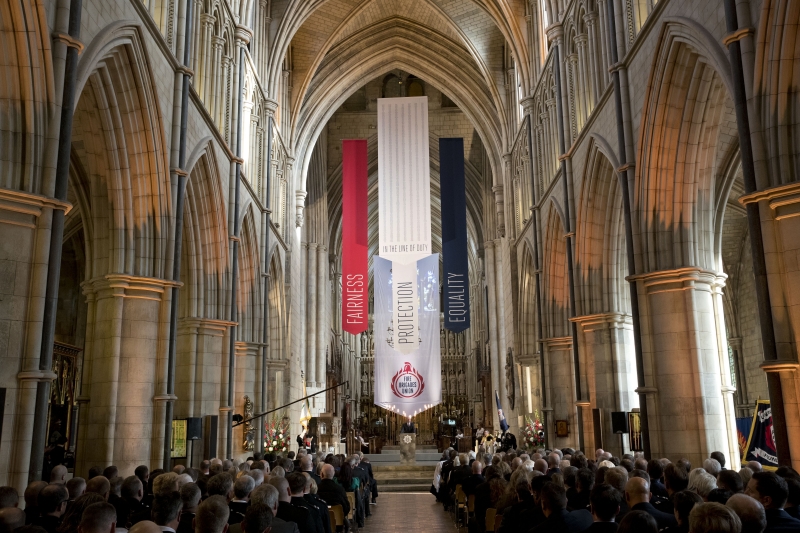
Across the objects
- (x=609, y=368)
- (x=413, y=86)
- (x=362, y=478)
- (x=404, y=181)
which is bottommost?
(x=362, y=478)

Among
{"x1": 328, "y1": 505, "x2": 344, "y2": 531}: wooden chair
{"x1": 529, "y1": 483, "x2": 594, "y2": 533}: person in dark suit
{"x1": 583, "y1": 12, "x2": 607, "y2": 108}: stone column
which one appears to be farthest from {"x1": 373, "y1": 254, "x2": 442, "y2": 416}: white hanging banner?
{"x1": 529, "y1": 483, "x2": 594, "y2": 533}: person in dark suit

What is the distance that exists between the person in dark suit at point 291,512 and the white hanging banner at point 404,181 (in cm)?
1742

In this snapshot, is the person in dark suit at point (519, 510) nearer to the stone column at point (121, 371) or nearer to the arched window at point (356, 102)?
the stone column at point (121, 371)

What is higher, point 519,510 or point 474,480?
point 519,510

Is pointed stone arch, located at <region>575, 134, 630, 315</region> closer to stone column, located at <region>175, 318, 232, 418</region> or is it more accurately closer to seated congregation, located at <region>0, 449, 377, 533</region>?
stone column, located at <region>175, 318, 232, 418</region>

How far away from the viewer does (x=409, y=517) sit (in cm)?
1417

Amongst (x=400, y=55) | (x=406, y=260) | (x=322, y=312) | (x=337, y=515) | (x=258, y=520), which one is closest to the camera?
(x=258, y=520)

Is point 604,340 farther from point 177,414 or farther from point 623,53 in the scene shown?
point 177,414

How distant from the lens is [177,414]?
14.8m

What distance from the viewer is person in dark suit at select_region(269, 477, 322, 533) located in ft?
18.7

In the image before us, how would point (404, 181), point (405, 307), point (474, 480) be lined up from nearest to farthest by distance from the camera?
point (474, 480)
point (405, 307)
point (404, 181)

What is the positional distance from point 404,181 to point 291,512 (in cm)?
1880

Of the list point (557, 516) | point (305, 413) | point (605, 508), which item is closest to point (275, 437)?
point (305, 413)

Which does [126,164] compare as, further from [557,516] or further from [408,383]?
[408,383]
